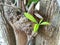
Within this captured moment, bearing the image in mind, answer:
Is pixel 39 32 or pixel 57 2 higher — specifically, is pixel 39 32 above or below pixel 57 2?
below

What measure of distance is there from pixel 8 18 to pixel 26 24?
0.32ft

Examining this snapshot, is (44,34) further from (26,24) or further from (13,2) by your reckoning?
(13,2)

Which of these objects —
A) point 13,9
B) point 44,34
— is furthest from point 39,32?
point 13,9

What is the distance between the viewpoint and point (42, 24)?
485mm

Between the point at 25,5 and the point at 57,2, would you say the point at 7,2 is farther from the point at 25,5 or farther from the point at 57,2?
the point at 57,2

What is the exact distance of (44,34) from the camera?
531mm

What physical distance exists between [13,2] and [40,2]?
16 cm

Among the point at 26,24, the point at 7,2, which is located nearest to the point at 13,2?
the point at 7,2

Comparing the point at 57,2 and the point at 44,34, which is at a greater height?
the point at 57,2

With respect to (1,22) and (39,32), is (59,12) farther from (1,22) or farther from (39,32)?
(1,22)

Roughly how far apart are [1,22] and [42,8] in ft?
0.72

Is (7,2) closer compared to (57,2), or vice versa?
(57,2)

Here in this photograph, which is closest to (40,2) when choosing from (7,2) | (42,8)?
(42,8)

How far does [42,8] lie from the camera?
1.66ft
